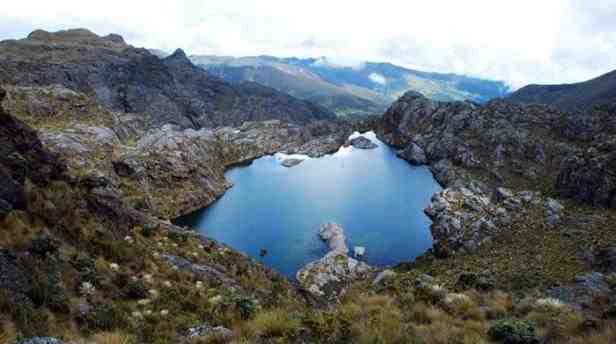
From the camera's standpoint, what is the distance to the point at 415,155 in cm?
15525

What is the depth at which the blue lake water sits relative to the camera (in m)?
74.9

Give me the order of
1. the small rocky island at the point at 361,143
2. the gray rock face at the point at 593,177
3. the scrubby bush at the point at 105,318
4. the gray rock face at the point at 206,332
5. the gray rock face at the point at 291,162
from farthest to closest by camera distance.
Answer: the small rocky island at the point at 361,143 → the gray rock face at the point at 291,162 → the gray rock face at the point at 593,177 → the scrubby bush at the point at 105,318 → the gray rock face at the point at 206,332

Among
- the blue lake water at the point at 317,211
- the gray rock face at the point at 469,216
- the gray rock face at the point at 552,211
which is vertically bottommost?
the blue lake water at the point at 317,211

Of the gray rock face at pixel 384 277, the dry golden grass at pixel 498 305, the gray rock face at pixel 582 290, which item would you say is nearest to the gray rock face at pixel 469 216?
the gray rock face at pixel 384 277

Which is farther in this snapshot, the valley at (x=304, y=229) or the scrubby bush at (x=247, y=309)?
the scrubby bush at (x=247, y=309)

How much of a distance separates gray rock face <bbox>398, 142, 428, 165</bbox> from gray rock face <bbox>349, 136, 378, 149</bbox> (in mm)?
24221

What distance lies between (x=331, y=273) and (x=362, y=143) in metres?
133

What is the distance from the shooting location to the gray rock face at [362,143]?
185262 millimetres

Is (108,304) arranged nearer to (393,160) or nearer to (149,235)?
(149,235)

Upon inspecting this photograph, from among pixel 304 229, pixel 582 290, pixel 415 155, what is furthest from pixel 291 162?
pixel 582 290

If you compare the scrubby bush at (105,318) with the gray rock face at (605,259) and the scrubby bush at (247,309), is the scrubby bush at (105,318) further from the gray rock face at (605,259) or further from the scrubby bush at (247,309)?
the gray rock face at (605,259)

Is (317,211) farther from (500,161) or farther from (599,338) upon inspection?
(599,338)

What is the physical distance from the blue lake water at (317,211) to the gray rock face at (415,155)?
5.94 metres

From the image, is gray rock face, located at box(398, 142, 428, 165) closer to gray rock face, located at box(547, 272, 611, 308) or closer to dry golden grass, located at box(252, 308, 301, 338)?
gray rock face, located at box(547, 272, 611, 308)
